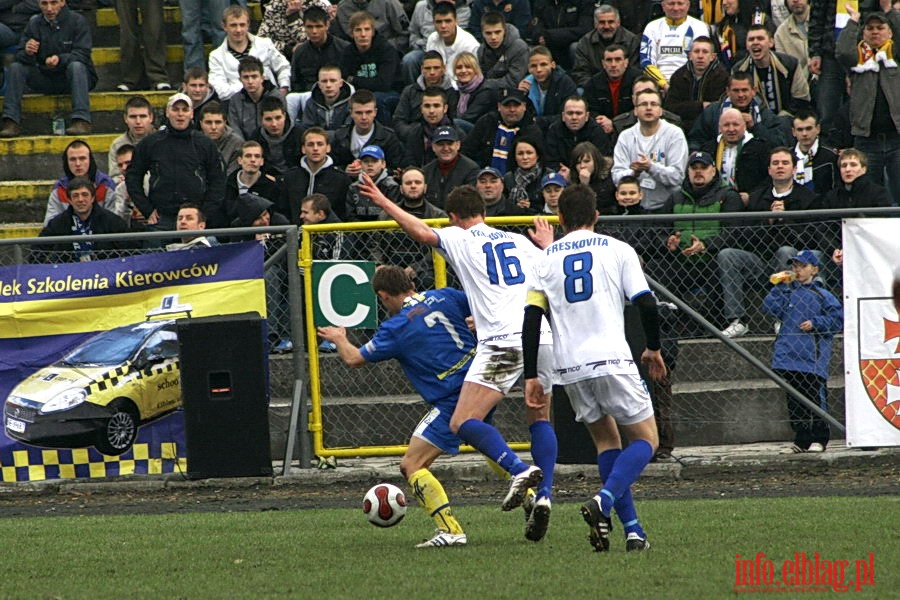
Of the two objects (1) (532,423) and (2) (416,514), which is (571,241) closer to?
(1) (532,423)

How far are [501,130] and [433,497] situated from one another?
6596mm

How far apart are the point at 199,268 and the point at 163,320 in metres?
0.56

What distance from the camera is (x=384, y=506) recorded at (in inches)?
355

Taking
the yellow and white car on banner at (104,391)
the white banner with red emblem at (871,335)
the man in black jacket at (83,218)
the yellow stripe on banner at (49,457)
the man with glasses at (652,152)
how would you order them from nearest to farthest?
the white banner with red emblem at (871,335)
the yellow and white car on banner at (104,391)
the yellow stripe on banner at (49,457)
the man with glasses at (652,152)
the man in black jacket at (83,218)

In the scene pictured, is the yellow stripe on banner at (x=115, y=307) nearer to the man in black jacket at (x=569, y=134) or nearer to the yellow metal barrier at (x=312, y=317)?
the yellow metal barrier at (x=312, y=317)

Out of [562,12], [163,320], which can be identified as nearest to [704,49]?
[562,12]

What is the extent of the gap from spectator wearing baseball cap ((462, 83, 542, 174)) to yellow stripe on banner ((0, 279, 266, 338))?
3.27m

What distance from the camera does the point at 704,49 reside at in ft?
49.4

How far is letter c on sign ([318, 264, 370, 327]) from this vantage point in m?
12.7

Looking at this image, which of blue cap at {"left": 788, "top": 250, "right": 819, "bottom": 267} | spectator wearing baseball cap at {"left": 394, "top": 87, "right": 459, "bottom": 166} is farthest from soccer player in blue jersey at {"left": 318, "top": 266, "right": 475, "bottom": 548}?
spectator wearing baseball cap at {"left": 394, "top": 87, "right": 459, "bottom": 166}

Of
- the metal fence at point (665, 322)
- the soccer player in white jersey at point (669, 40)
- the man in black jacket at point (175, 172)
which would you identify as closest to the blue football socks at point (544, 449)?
the metal fence at point (665, 322)

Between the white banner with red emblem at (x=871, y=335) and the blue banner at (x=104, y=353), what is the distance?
5.13m

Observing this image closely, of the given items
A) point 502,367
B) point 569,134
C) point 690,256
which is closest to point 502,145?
point 569,134

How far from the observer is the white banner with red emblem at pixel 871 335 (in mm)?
12203
